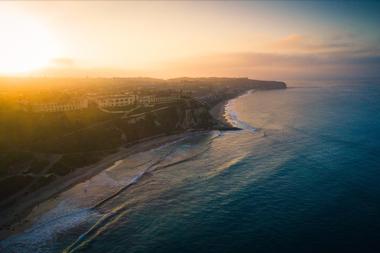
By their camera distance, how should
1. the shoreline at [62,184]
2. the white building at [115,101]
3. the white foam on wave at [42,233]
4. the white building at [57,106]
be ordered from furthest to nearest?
the white building at [115,101] → the white building at [57,106] → the shoreline at [62,184] → the white foam on wave at [42,233]

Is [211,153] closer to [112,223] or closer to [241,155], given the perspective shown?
[241,155]

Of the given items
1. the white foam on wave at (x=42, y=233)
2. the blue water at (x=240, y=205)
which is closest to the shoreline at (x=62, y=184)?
the white foam on wave at (x=42, y=233)

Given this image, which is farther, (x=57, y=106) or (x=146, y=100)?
(x=146, y=100)

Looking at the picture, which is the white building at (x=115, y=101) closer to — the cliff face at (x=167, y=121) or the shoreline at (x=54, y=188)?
the cliff face at (x=167, y=121)

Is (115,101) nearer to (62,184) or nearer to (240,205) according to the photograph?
(62,184)

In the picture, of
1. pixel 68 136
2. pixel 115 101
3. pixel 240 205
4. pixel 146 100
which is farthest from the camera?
pixel 146 100

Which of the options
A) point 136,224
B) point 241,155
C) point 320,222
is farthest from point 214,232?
point 241,155

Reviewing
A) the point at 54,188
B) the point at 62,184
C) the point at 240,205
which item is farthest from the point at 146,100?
the point at 240,205
